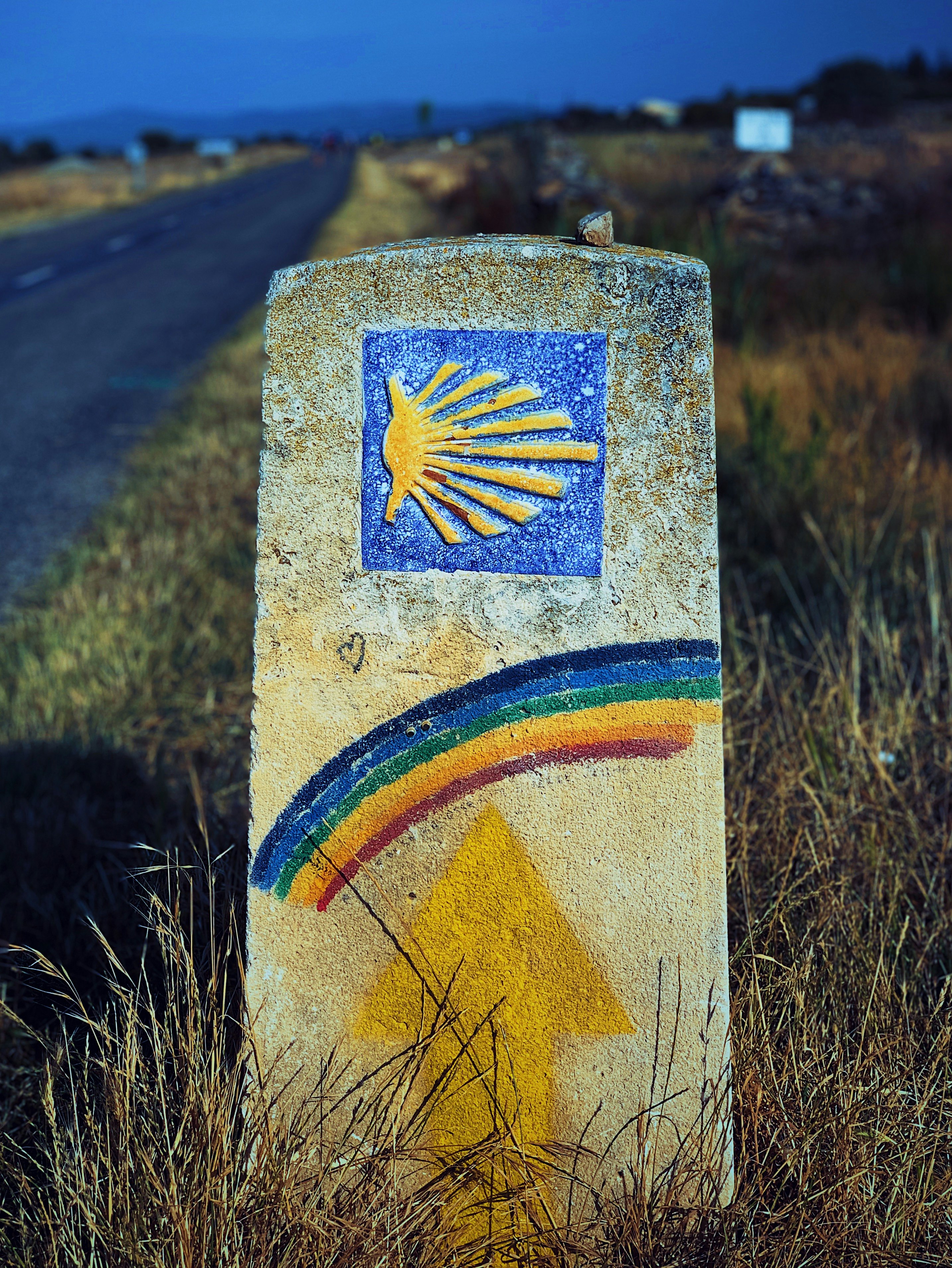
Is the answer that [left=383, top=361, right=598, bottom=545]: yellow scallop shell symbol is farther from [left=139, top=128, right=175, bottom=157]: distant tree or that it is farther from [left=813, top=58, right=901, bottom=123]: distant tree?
[left=139, top=128, right=175, bottom=157]: distant tree

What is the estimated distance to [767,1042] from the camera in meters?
1.39

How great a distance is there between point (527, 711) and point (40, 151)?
61.2 m

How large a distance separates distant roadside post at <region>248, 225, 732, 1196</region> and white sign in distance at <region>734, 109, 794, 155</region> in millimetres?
6846

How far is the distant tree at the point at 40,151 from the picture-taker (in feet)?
167

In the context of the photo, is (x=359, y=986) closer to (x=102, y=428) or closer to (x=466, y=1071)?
(x=466, y=1071)

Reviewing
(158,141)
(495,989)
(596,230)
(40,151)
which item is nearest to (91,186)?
(40,151)

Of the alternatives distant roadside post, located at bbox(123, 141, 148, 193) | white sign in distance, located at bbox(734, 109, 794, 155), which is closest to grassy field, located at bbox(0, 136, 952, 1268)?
white sign in distance, located at bbox(734, 109, 794, 155)

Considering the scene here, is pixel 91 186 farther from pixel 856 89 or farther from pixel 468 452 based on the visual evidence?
pixel 468 452

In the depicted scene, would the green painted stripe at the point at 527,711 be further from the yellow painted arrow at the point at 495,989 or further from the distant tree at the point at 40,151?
the distant tree at the point at 40,151

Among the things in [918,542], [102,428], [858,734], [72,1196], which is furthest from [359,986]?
[102,428]

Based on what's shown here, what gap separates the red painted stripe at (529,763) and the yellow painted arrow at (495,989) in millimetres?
53

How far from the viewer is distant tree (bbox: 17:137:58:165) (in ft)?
167

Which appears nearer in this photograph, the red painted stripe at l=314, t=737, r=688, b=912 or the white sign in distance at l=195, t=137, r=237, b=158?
the red painted stripe at l=314, t=737, r=688, b=912

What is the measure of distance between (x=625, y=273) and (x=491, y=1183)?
1203mm
